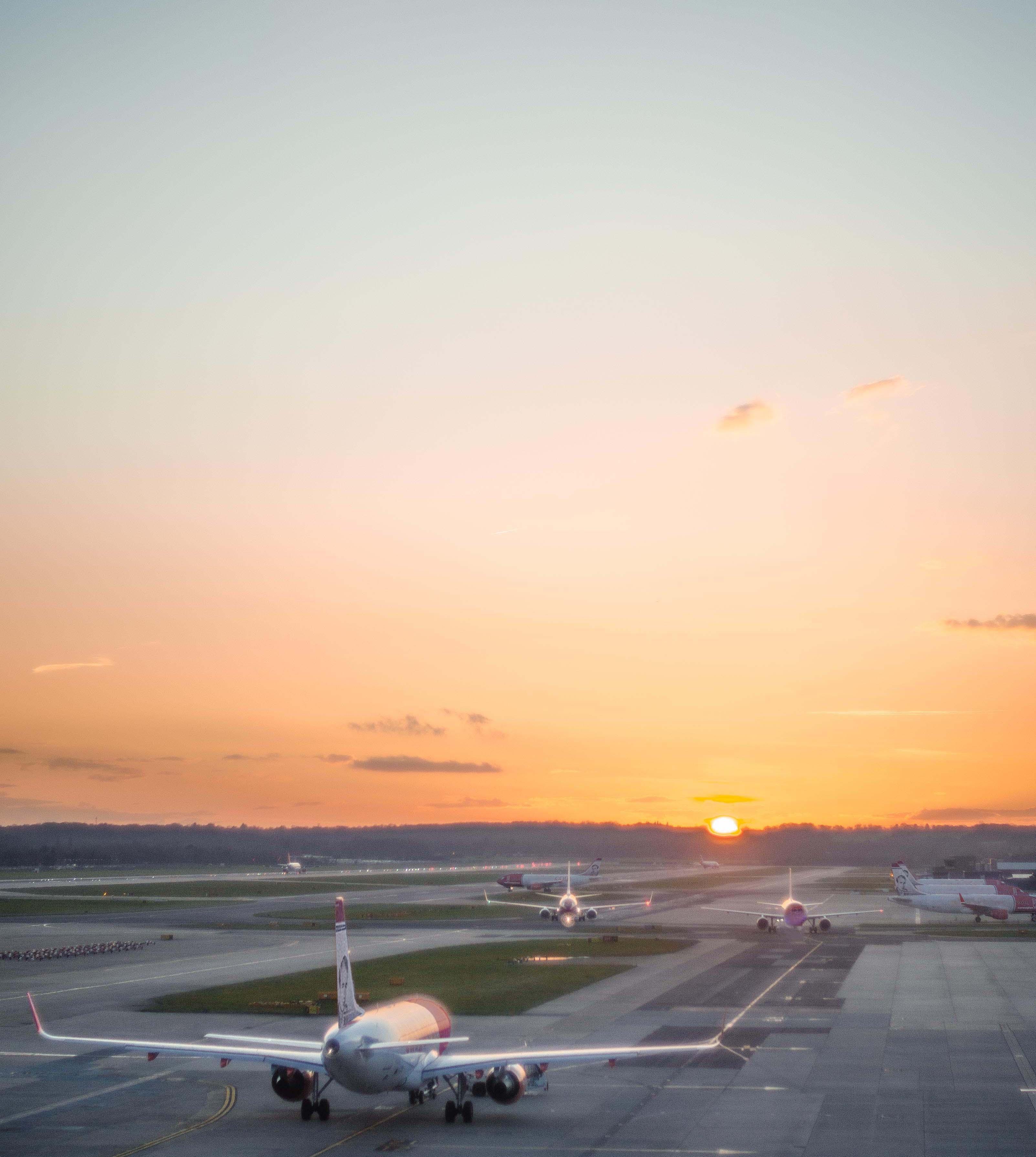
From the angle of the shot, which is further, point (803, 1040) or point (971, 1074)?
point (803, 1040)

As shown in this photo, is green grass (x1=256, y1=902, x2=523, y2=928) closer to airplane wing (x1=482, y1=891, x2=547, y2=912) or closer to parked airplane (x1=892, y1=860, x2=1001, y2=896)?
airplane wing (x1=482, y1=891, x2=547, y2=912)

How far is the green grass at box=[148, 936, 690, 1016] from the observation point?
57.2 meters

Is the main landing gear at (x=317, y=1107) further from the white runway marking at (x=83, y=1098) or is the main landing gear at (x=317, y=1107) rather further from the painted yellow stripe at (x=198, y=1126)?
the white runway marking at (x=83, y=1098)

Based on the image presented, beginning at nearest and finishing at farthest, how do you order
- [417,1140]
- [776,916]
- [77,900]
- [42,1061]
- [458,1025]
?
[417,1140] → [42,1061] → [458,1025] → [776,916] → [77,900]

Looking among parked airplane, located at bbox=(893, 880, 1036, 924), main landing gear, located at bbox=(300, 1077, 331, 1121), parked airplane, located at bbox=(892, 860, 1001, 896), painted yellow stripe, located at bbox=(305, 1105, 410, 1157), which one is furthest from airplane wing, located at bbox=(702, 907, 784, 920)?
main landing gear, located at bbox=(300, 1077, 331, 1121)

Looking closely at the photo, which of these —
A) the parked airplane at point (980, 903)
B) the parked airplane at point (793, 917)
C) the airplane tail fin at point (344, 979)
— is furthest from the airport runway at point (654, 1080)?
Answer: the parked airplane at point (980, 903)

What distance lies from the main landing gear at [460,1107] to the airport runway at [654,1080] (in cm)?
36

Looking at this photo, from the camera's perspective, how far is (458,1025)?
5141 cm

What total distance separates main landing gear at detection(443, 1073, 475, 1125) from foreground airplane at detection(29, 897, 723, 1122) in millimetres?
23

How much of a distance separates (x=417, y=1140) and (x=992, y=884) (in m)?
108

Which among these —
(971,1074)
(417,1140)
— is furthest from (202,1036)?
(971,1074)

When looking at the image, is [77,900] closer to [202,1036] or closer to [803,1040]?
[202,1036]

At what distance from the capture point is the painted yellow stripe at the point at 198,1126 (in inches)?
1236

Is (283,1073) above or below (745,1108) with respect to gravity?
above
